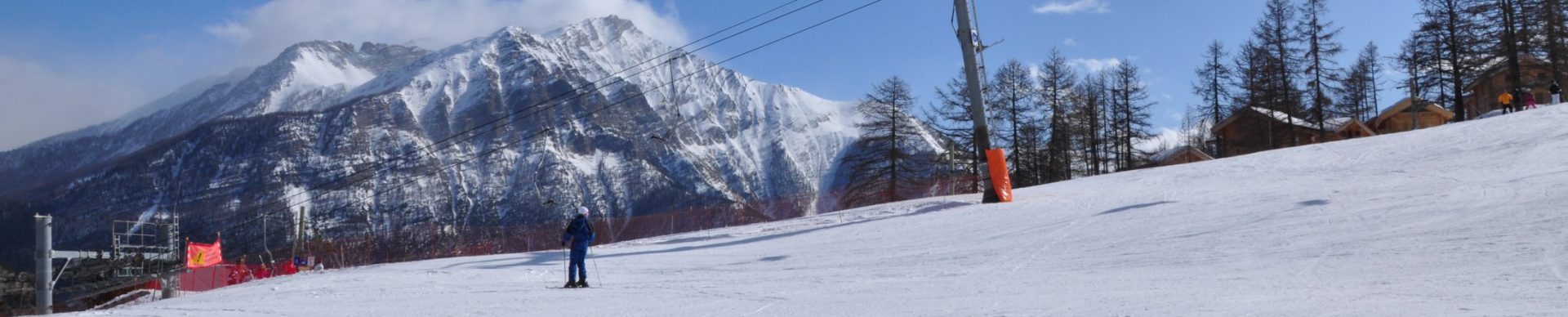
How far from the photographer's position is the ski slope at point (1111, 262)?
34.8 ft

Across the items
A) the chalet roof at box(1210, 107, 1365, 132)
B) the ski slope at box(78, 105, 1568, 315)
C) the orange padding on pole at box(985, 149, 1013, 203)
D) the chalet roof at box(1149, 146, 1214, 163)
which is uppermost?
the chalet roof at box(1210, 107, 1365, 132)

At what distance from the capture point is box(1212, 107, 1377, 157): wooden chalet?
186ft

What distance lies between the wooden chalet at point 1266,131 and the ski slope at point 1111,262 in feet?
99.1

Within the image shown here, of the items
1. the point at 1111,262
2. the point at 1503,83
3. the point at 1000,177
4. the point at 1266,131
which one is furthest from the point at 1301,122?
the point at 1111,262

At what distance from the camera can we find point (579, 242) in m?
16.4

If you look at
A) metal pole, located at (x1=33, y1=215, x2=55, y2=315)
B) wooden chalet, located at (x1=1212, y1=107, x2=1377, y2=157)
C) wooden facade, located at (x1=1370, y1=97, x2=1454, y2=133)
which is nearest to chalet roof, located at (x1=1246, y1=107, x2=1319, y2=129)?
wooden chalet, located at (x1=1212, y1=107, x2=1377, y2=157)

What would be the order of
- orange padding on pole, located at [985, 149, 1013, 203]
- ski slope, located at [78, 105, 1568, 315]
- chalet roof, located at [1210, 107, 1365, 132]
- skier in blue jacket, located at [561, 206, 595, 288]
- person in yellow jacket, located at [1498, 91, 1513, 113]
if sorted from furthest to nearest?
chalet roof, located at [1210, 107, 1365, 132]
person in yellow jacket, located at [1498, 91, 1513, 113]
orange padding on pole, located at [985, 149, 1013, 203]
skier in blue jacket, located at [561, 206, 595, 288]
ski slope, located at [78, 105, 1568, 315]

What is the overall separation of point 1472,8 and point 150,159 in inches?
6074

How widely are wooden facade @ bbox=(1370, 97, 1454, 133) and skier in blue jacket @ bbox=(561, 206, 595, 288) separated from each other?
55.0m

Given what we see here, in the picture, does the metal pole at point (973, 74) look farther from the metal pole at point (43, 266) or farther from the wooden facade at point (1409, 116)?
the wooden facade at point (1409, 116)

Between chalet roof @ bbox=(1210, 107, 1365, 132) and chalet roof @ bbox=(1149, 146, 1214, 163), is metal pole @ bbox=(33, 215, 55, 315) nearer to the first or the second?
chalet roof @ bbox=(1149, 146, 1214, 163)

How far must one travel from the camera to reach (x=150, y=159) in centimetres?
14750

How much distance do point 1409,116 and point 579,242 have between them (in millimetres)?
58818

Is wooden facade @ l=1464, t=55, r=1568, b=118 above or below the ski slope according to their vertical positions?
above
